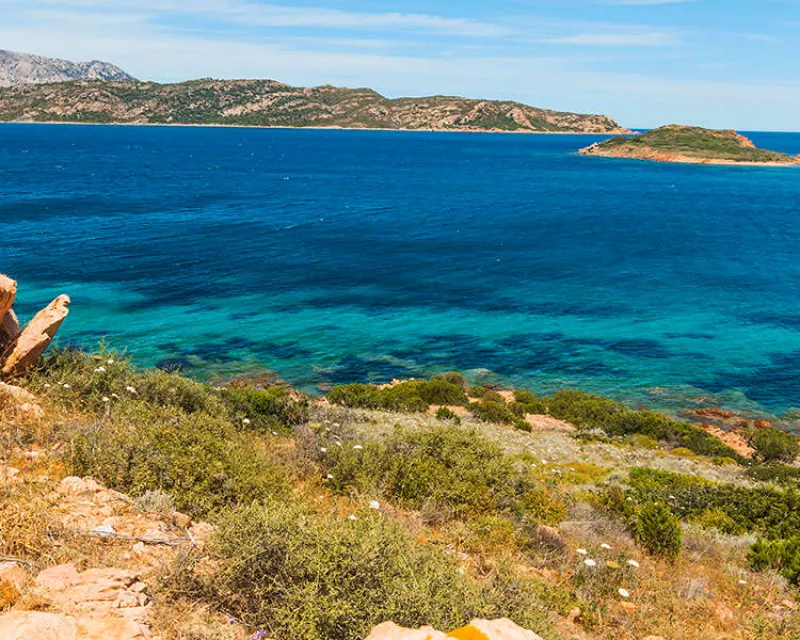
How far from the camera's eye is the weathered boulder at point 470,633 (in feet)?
14.9

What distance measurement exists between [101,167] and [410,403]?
370 ft

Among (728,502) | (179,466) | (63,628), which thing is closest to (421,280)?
(728,502)

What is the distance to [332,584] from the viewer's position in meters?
6.19

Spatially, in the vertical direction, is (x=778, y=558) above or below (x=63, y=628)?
below

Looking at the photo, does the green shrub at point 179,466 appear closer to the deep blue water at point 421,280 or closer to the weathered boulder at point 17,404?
the weathered boulder at point 17,404

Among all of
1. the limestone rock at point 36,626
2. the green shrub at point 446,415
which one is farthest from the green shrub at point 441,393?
the limestone rock at point 36,626

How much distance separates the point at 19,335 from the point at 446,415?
15290 mm

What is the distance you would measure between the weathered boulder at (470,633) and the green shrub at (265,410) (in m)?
11.3

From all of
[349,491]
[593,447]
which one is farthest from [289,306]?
[349,491]

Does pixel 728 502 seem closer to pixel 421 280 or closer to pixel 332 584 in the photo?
pixel 332 584

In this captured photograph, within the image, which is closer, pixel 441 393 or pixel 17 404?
pixel 17 404

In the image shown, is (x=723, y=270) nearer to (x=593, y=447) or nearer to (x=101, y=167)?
(x=593, y=447)

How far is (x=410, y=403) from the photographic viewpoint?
24844 millimetres

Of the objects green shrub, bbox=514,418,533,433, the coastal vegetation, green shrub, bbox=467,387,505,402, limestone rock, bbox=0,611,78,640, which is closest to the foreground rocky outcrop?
the coastal vegetation
